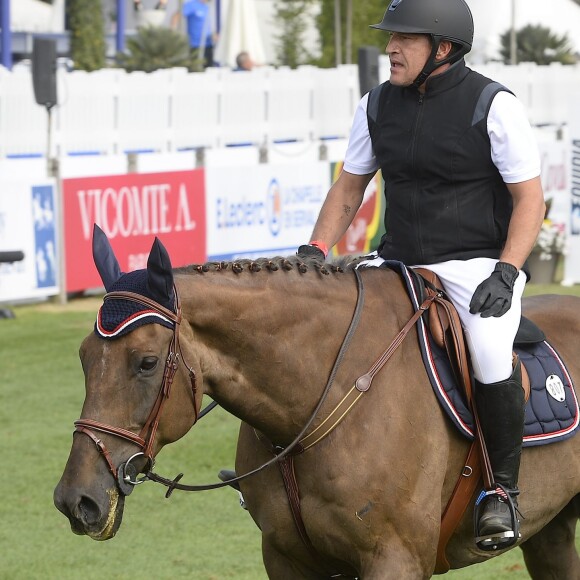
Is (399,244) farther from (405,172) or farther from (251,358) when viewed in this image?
(251,358)

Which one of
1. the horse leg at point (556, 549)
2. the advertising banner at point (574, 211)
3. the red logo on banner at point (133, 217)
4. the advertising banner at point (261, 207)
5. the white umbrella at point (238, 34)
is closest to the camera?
the horse leg at point (556, 549)

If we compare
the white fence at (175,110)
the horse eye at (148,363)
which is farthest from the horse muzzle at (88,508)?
the white fence at (175,110)

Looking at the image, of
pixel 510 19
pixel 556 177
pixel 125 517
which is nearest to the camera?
pixel 125 517

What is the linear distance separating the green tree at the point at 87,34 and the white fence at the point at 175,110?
736 centimetres

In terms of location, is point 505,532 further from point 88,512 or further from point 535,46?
point 535,46

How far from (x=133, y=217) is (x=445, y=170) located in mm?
8849

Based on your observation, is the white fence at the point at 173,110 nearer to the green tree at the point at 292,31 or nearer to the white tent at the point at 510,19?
the white tent at the point at 510,19

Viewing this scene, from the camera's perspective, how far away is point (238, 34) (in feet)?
87.5

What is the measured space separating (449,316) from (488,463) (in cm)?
52

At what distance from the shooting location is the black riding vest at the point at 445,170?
4.42 meters

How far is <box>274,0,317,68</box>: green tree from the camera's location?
3188 centimetres

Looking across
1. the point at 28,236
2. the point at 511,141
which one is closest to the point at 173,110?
the point at 28,236

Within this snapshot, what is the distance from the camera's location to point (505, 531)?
4387 mm

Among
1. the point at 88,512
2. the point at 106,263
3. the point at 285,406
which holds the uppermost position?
the point at 106,263
